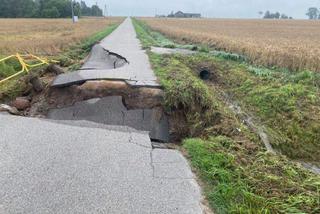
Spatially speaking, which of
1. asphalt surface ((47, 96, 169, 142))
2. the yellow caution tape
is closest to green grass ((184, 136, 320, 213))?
asphalt surface ((47, 96, 169, 142))

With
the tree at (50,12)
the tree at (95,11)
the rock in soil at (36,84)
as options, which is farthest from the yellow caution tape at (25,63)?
the tree at (95,11)

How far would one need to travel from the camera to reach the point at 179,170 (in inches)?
201

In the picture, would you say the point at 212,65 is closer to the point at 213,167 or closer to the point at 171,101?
the point at 171,101

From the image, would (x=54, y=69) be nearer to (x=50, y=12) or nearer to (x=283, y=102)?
(x=283, y=102)

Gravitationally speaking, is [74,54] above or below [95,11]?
above

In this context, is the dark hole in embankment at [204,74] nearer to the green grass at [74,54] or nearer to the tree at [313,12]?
the green grass at [74,54]

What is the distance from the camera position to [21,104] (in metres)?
9.29

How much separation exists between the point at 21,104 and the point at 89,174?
17.6 feet

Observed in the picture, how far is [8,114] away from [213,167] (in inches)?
201

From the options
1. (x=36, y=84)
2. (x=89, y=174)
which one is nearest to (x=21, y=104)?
(x=36, y=84)

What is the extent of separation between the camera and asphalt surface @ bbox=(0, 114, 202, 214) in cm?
409

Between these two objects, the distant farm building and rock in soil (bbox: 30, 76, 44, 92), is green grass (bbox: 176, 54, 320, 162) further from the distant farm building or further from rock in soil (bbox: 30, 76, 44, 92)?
the distant farm building

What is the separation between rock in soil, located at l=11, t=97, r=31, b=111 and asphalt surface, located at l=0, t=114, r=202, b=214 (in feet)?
8.72

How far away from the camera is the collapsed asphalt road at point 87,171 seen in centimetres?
410
